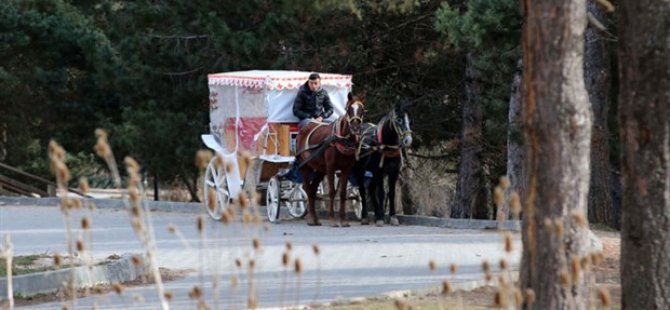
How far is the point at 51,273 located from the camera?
48.0ft

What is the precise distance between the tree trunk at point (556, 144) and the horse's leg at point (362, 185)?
14546 millimetres

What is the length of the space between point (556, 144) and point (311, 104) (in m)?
15.2

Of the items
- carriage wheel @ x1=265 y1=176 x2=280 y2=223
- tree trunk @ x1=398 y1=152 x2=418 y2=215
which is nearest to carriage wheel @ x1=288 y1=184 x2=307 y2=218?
carriage wheel @ x1=265 y1=176 x2=280 y2=223

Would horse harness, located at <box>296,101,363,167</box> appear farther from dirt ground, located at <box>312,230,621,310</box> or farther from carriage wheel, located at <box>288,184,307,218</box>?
dirt ground, located at <box>312,230,621,310</box>

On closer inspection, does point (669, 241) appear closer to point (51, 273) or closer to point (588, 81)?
point (51, 273)

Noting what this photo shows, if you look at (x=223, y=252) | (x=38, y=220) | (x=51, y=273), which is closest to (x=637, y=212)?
(x=51, y=273)

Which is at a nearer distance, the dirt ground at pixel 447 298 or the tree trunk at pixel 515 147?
the dirt ground at pixel 447 298

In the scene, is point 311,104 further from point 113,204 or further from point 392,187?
point 113,204

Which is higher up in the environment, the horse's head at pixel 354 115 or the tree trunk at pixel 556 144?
the horse's head at pixel 354 115

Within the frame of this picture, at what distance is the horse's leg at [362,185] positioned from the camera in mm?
24078

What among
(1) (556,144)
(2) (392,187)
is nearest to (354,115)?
(2) (392,187)

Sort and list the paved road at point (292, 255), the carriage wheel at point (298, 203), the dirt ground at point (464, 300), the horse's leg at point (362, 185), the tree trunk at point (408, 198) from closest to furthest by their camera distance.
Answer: the dirt ground at point (464, 300) → the paved road at point (292, 255) → the horse's leg at point (362, 185) → the carriage wheel at point (298, 203) → the tree trunk at point (408, 198)

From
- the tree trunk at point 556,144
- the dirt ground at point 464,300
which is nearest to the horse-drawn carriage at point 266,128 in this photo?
the dirt ground at point 464,300

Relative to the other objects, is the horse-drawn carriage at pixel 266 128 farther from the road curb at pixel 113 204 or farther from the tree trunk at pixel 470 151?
the tree trunk at pixel 470 151
